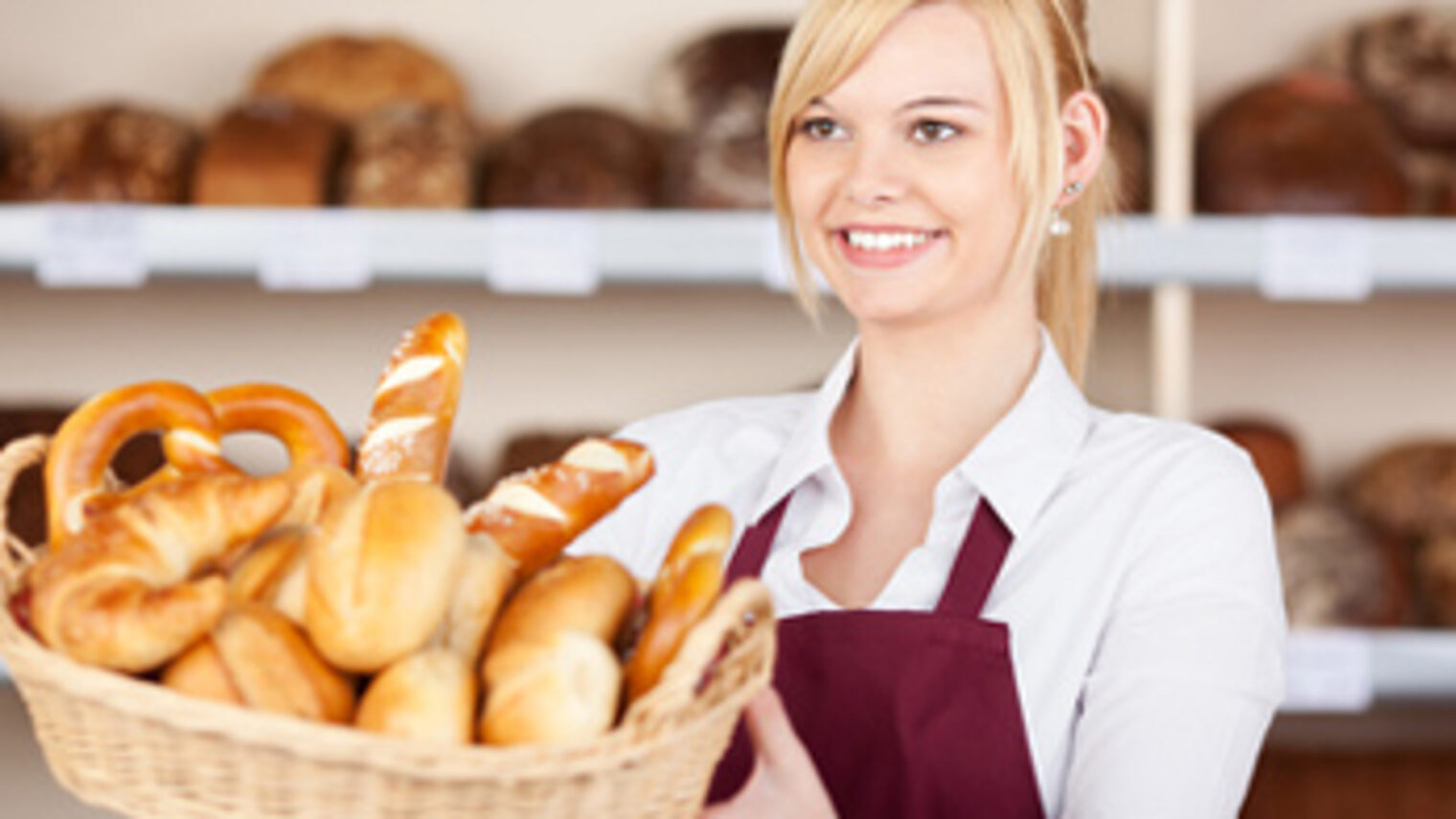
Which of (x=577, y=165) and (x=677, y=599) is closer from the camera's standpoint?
(x=677, y=599)

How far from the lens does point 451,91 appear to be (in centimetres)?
242

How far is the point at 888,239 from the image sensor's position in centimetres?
123

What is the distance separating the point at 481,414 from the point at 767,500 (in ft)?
4.13

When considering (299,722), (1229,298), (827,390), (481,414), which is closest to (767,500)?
(827,390)

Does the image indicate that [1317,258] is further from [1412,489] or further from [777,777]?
[777,777]

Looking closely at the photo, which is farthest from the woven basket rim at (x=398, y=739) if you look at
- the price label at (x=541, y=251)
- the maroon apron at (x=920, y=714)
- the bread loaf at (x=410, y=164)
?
the bread loaf at (x=410, y=164)

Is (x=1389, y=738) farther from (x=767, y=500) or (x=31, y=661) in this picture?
(x=31, y=661)

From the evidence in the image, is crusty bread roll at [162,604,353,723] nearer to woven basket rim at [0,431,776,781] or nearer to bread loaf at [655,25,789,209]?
woven basket rim at [0,431,776,781]

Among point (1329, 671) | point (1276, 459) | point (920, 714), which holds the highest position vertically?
point (920, 714)

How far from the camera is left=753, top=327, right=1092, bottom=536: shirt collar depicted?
1.23m

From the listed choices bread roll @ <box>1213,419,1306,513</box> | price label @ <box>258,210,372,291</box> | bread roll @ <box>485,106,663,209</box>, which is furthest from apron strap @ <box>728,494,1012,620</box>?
bread roll @ <box>1213,419,1306,513</box>

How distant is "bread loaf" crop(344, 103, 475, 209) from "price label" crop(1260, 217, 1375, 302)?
1.02 metres

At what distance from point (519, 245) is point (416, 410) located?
3.57 ft

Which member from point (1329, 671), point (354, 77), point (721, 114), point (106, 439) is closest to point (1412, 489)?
point (1329, 671)
